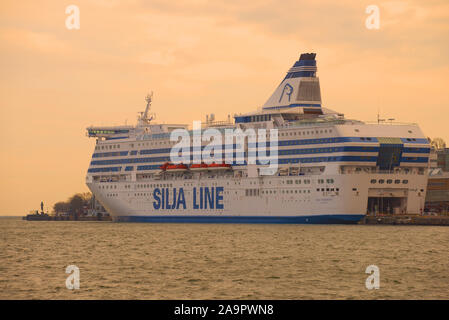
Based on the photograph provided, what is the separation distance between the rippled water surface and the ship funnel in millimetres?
26528

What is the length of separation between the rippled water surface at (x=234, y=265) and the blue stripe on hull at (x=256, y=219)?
32.9 ft

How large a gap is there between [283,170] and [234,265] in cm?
4329

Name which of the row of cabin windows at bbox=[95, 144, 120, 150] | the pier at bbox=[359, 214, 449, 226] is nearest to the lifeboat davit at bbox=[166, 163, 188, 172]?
the row of cabin windows at bbox=[95, 144, 120, 150]

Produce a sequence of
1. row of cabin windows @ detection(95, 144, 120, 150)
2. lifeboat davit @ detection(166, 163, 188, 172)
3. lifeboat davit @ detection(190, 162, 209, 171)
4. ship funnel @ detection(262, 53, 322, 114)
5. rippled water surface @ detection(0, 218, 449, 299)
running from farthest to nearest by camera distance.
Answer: row of cabin windows @ detection(95, 144, 120, 150) → lifeboat davit @ detection(166, 163, 188, 172) → lifeboat davit @ detection(190, 162, 209, 171) → ship funnel @ detection(262, 53, 322, 114) → rippled water surface @ detection(0, 218, 449, 299)

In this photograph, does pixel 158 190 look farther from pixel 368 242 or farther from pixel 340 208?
pixel 368 242

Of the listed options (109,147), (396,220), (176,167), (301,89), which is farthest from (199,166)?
(396,220)

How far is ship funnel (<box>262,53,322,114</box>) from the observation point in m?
97.1

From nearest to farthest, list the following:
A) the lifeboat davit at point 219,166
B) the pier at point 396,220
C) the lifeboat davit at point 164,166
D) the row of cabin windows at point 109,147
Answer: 1. the pier at point 396,220
2. the lifeboat davit at point 219,166
3. the lifeboat davit at point 164,166
4. the row of cabin windows at point 109,147

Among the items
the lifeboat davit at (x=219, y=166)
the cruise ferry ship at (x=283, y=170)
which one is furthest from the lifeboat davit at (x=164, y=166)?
the lifeboat davit at (x=219, y=166)

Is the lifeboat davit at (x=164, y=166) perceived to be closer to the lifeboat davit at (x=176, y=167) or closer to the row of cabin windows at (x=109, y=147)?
the lifeboat davit at (x=176, y=167)

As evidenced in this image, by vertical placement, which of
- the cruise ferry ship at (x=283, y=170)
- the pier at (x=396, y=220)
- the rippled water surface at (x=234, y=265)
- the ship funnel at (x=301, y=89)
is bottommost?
the rippled water surface at (x=234, y=265)

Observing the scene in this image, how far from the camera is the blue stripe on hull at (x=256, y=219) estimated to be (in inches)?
3297

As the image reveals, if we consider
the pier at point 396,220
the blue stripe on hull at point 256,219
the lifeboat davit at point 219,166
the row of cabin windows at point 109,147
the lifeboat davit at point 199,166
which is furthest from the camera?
the row of cabin windows at point 109,147

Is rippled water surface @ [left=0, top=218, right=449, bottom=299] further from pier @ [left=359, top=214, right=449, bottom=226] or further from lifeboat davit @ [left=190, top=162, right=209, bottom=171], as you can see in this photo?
lifeboat davit @ [left=190, top=162, right=209, bottom=171]
